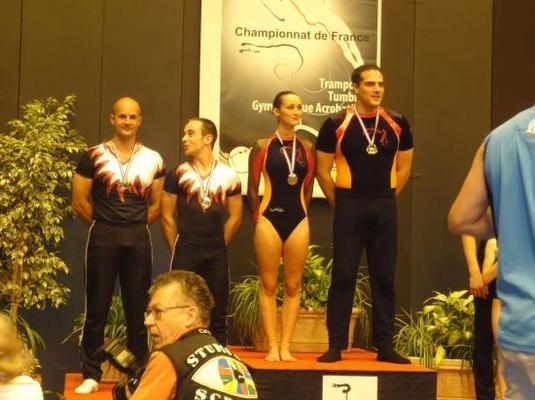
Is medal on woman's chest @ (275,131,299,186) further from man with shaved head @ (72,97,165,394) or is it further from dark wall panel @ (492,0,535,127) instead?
dark wall panel @ (492,0,535,127)

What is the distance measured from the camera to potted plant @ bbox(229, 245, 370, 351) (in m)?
6.14

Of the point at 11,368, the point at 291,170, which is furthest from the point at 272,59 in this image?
the point at 11,368

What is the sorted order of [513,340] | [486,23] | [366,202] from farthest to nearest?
[486,23] → [366,202] → [513,340]

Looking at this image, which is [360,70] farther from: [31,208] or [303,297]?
[31,208]

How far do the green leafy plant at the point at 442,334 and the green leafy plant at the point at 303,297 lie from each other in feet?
1.41

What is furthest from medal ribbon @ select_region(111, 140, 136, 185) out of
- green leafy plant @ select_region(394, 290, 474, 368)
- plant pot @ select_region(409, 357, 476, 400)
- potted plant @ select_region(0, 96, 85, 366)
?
plant pot @ select_region(409, 357, 476, 400)

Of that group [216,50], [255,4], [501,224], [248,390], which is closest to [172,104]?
[216,50]

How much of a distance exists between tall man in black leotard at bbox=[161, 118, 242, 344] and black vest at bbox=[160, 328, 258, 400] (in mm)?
2763

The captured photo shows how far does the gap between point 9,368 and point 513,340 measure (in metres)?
1.36

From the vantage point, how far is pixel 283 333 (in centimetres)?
547

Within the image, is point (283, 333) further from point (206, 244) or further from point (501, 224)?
point (501, 224)

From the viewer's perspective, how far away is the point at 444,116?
7145mm

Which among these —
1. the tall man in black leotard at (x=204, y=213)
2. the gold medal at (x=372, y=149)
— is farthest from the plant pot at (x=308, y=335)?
the gold medal at (x=372, y=149)

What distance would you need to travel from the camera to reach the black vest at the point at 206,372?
2.65 m
